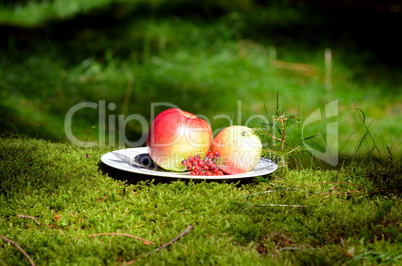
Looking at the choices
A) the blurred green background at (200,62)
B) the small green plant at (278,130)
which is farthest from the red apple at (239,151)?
the blurred green background at (200,62)

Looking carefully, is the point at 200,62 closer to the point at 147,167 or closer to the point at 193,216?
the point at 147,167

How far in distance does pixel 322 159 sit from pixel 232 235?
4.46ft

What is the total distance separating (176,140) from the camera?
259 cm

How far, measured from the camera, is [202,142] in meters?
2.63

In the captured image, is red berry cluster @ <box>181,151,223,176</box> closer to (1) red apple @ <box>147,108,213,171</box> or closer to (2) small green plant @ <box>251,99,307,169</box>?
(1) red apple @ <box>147,108,213,171</box>

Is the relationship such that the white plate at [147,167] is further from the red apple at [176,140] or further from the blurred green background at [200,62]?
the blurred green background at [200,62]

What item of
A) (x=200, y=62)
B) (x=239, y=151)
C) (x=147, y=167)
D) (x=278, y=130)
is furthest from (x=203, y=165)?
(x=200, y=62)

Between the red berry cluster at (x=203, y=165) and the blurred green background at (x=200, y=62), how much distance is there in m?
1.71

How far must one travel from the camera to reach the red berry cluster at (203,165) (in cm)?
246

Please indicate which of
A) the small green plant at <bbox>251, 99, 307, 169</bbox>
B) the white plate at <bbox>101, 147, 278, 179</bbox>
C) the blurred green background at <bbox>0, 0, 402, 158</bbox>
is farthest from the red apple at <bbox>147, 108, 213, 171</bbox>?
the blurred green background at <bbox>0, 0, 402, 158</bbox>

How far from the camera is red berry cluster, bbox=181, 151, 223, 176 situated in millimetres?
2461

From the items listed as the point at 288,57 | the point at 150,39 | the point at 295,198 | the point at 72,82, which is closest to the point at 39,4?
the point at 150,39

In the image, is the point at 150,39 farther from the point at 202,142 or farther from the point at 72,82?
the point at 202,142

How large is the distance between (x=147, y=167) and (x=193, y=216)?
0.65m
